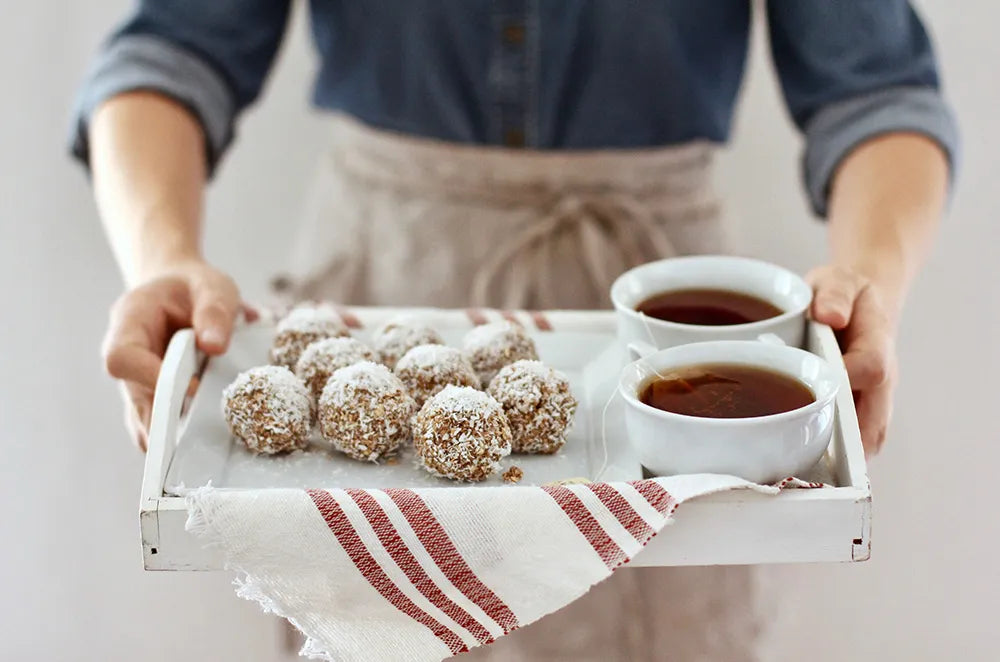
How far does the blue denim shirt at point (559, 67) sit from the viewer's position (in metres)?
1.19

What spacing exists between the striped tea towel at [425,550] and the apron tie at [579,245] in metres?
0.56

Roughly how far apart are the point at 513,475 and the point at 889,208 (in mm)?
503

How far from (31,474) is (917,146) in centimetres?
140

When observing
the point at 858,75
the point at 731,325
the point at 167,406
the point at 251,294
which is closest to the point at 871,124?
the point at 858,75

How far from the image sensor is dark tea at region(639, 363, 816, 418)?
0.73 m

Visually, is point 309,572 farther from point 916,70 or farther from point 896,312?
point 916,70

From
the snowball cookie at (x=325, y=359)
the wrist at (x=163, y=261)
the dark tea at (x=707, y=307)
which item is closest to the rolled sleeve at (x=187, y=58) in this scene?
the wrist at (x=163, y=261)

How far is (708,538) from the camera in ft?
2.32

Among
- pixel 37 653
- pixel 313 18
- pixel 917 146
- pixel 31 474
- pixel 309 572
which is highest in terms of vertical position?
pixel 313 18

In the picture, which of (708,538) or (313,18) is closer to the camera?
(708,538)

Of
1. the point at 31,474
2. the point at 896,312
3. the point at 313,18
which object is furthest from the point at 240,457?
the point at 31,474

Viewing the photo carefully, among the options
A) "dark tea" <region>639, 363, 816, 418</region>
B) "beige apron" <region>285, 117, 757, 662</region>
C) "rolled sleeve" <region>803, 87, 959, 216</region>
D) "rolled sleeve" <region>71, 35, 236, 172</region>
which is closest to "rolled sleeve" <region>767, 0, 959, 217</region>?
"rolled sleeve" <region>803, 87, 959, 216</region>

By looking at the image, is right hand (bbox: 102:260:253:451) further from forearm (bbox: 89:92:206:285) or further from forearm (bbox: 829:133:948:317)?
forearm (bbox: 829:133:948:317)

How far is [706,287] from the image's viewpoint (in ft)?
3.04
